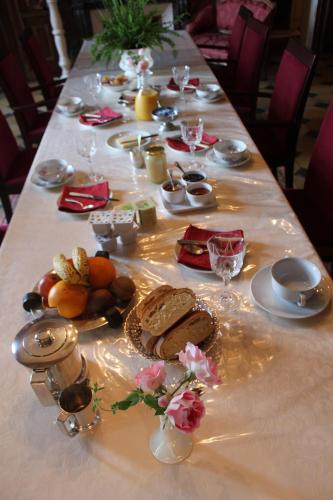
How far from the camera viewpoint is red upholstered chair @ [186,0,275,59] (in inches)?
163

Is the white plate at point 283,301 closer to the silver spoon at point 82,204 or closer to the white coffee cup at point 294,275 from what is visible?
the white coffee cup at point 294,275

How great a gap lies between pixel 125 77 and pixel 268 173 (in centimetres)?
130

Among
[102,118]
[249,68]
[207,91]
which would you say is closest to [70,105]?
[102,118]

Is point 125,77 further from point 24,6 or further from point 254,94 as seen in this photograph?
point 24,6

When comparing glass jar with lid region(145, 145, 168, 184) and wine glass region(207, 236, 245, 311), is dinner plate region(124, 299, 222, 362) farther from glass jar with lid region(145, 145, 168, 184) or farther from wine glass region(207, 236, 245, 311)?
glass jar with lid region(145, 145, 168, 184)

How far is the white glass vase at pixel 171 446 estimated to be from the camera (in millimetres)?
612

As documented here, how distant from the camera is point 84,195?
4.17 ft


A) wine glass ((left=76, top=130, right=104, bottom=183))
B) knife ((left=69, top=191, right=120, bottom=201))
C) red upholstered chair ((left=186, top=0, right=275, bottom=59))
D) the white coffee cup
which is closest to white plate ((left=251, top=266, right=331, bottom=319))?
the white coffee cup

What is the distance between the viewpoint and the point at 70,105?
193 cm

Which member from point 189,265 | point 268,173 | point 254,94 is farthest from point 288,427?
point 254,94

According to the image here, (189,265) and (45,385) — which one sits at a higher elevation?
(45,385)

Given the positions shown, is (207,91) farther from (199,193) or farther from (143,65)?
(199,193)

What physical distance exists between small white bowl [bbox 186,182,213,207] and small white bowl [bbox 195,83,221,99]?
92cm

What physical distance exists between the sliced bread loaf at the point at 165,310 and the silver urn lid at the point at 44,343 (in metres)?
0.13
